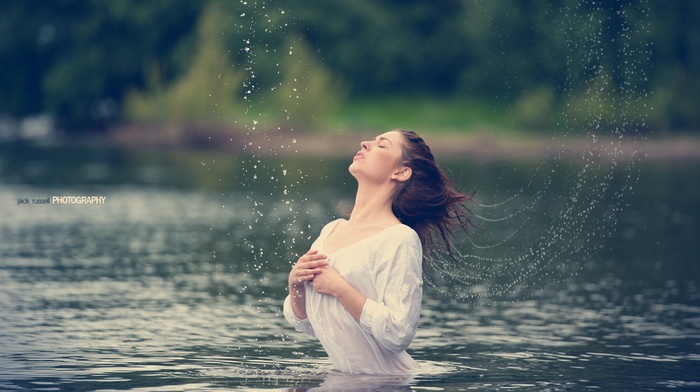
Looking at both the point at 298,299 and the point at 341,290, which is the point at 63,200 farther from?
the point at 341,290

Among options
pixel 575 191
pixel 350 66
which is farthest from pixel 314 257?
pixel 350 66

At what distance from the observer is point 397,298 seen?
32.7 feet

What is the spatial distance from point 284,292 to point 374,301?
9.57 meters

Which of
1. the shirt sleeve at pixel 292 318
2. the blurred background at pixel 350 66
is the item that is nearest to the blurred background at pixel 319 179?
the blurred background at pixel 350 66

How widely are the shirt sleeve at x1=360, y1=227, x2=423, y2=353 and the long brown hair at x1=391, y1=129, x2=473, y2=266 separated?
0.42 m

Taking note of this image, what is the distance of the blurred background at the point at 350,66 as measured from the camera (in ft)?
230

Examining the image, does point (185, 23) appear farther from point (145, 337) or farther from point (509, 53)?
point (145, 337)

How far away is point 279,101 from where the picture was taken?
7806 cm

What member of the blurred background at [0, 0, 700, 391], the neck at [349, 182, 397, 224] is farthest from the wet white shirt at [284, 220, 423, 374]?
the blurred background at [0, 0, 700, 391]

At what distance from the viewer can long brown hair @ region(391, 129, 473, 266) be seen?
10.4m

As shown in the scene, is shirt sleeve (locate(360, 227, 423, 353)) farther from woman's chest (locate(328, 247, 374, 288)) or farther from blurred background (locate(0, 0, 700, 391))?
blurred background (locate(0, 0, 700, 391))

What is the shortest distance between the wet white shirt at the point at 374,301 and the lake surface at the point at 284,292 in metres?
0.38

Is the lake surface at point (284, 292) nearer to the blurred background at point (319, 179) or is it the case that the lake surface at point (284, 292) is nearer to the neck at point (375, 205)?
the blurred background at point (319, 179)

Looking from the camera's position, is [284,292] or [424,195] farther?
[284,292]
